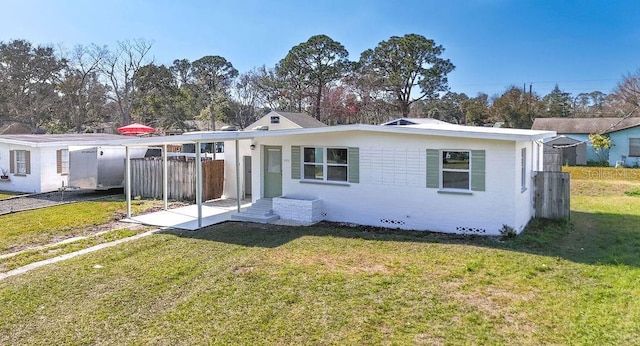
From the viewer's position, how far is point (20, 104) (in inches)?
1757

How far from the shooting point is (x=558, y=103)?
162ft

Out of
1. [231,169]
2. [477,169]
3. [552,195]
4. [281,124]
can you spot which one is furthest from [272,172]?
[281,124]

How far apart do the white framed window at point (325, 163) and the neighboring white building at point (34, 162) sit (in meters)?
10.6

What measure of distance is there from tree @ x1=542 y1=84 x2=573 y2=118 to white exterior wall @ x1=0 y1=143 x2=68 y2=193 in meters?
44.2

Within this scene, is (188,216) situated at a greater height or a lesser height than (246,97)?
lesser

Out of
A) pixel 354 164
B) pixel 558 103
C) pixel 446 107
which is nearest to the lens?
pixel 354 164

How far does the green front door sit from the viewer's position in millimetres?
14008

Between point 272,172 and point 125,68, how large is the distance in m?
36.4

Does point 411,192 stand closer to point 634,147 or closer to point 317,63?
point 634,147

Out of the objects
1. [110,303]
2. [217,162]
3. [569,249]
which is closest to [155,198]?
[217,162]

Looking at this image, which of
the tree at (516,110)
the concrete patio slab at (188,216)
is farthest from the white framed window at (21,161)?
the tree at (516,110)

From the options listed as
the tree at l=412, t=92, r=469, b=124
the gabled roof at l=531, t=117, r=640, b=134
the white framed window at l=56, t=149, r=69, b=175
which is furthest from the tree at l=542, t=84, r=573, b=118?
the white framed window at l=56, t=149, r=69, b=175

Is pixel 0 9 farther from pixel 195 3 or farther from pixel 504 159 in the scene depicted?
pixel 504 159

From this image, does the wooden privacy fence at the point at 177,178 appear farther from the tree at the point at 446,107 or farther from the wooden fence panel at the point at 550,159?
the tree at the point at 446,107
